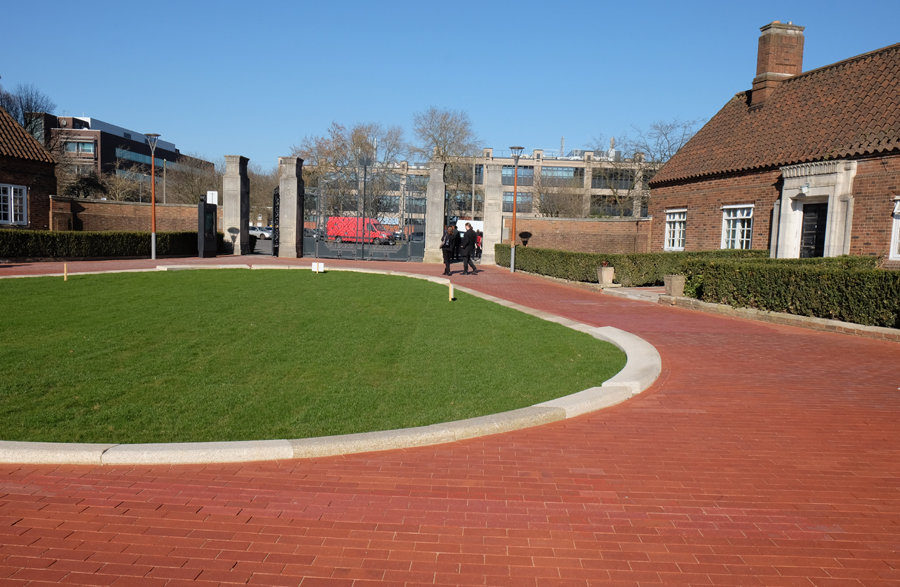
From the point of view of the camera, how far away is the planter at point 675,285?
15.4 metres

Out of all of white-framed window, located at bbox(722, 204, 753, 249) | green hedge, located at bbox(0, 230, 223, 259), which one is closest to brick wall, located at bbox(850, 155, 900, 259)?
white-framed window, located at bbox(722, 204, 753, 249)

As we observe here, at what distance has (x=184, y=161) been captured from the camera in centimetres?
6756

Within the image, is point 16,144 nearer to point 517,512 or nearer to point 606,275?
point 606,275

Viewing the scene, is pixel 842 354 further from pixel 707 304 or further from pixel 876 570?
pixel 876 570

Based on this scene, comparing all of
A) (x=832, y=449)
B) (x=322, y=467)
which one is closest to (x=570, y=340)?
(x=832, y=449)

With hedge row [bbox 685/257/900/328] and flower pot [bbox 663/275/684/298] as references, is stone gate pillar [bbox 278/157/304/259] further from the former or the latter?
hedge row [bbox 685/257/900/328]

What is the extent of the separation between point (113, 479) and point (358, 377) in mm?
3071

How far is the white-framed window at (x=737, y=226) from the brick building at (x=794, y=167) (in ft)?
0.12

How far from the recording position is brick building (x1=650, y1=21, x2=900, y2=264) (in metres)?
17.1

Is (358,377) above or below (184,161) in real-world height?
below

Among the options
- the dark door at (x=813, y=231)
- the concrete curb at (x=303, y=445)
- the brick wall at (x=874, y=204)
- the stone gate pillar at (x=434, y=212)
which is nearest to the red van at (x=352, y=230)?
the stone gate pillar at (x=434, y=212)

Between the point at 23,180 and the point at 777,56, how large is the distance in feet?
101

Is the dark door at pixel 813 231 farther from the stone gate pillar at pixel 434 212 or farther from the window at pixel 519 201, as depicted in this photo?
the window at pixel 519 201

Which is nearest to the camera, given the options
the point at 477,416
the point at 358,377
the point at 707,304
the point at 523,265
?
the point at 477,416
